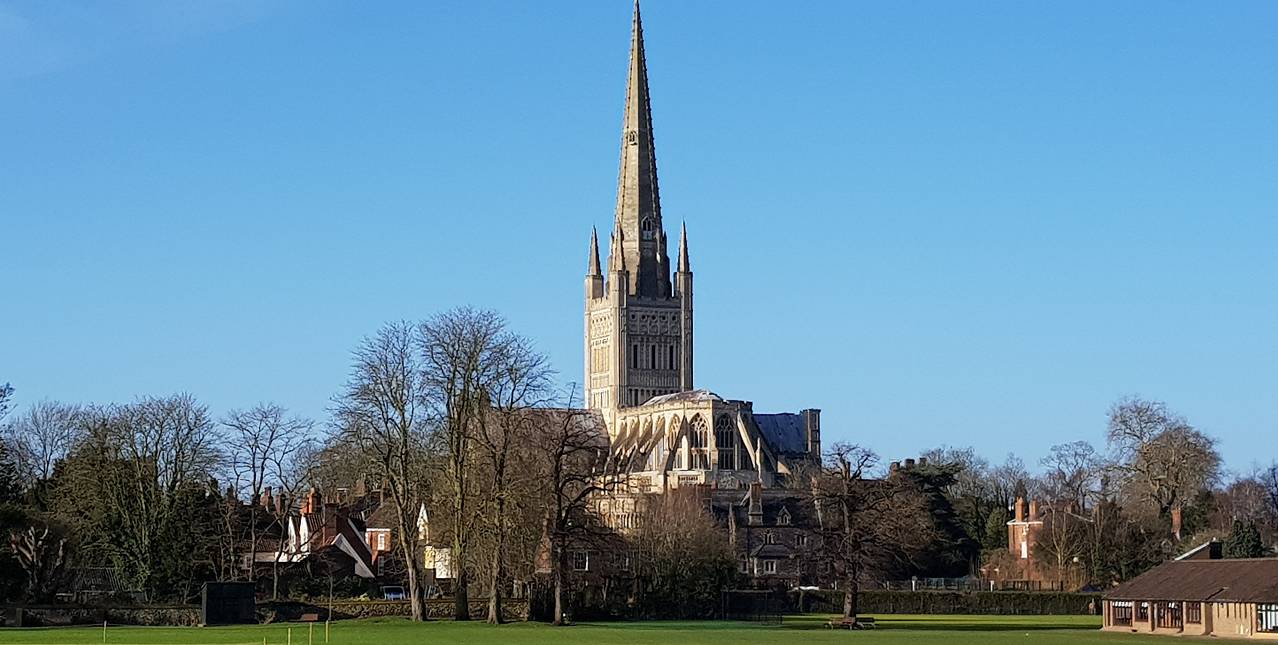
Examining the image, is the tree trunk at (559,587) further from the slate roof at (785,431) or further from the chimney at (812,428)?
the chimney at (812,428)

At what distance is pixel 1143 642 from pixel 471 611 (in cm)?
2781

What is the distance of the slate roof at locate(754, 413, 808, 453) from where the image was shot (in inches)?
7525

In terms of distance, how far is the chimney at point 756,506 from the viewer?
134250 mm

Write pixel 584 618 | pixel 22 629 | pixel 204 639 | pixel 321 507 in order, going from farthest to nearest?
pixel 321 507, pixel 584 618, pixel 22 629, pixel 204 639

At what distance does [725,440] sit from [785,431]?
1284cm

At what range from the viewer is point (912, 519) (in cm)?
11044

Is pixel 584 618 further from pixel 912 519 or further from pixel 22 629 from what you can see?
pixel 912 519

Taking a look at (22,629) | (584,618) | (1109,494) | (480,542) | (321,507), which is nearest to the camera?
(22,629)

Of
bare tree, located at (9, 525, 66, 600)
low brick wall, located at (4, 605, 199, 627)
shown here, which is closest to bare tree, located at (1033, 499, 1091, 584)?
low brick wall, located at (4, 605, 199, 627)

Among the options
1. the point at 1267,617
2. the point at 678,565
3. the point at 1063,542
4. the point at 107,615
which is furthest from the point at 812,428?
the point at 1267,617

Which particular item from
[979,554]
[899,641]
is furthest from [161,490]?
[979,554]

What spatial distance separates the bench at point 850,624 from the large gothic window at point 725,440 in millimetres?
95313

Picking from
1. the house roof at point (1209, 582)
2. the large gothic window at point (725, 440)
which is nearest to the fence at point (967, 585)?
the house roof at point (1209, 582)

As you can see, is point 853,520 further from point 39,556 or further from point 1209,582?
point 39,556
